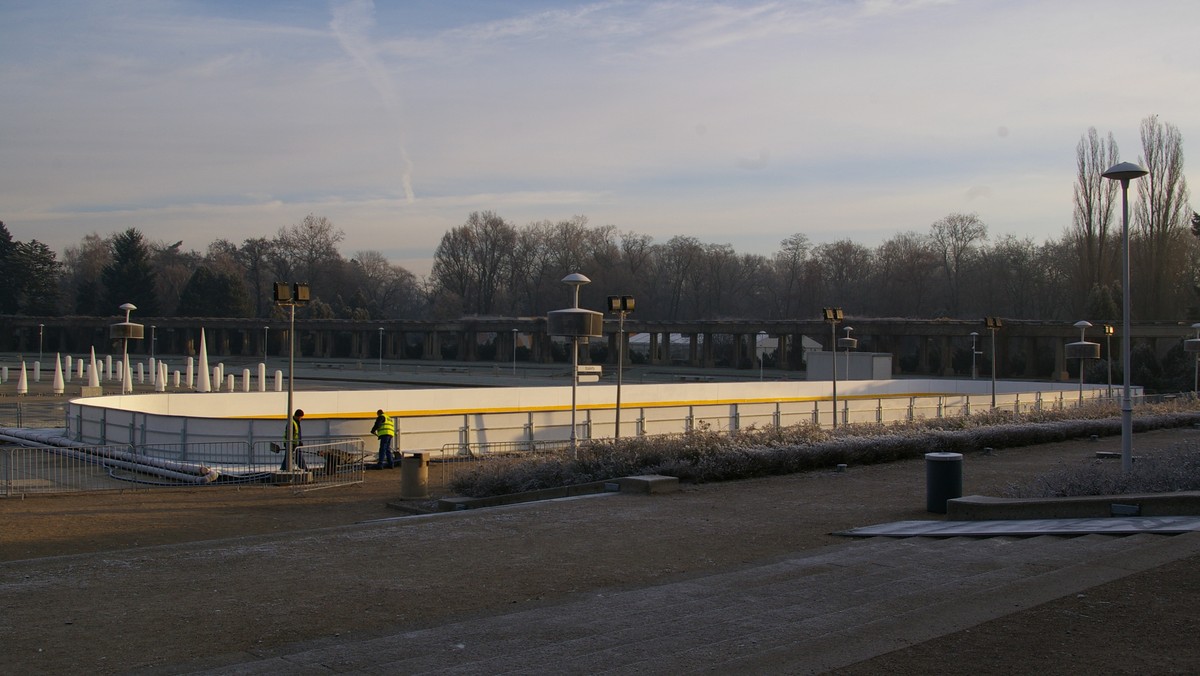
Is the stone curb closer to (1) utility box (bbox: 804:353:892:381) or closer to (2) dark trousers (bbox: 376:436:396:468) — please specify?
(2) dark trousers (bbox: 376:436:396:468)

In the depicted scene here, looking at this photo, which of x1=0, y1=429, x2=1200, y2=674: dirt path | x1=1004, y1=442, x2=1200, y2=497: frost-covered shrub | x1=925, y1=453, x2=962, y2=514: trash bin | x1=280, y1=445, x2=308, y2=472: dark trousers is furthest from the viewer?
x1=280, y1=445, x2=308, y2=472: dark trousers

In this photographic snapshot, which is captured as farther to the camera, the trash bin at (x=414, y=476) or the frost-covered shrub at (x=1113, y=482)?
the trash bin at (x=414, y=476)

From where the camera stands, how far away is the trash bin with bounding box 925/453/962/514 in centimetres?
1408

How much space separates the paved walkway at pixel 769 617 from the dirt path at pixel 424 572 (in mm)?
365

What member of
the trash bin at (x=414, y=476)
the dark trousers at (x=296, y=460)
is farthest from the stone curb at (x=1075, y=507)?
the dark trousers at (x=296, y=460)

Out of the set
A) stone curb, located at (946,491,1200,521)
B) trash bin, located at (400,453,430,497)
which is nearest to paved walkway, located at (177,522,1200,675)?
stone curb, located at (946,491,1200,521)

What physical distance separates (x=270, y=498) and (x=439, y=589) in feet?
36.2

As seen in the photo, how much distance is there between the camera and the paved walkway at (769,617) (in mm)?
6883

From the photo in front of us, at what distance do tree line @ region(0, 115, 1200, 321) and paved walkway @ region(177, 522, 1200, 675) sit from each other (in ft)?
229

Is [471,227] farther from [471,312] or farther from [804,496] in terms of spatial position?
[804,496]

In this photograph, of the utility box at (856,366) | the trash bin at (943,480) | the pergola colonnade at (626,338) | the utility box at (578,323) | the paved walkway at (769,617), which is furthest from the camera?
the pergola colonnade at (626,338)

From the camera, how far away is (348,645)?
24.5 ft

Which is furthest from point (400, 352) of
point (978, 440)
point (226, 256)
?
point (978, 440)

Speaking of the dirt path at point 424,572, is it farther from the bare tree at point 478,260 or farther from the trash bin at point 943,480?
the bare tree at point 478,260
